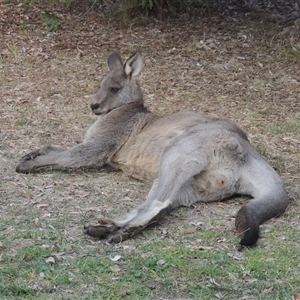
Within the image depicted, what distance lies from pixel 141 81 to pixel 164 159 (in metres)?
4.40

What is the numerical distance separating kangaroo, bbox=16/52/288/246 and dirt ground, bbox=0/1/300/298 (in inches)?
6.9

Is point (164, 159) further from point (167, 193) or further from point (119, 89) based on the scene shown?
point (119, 89)

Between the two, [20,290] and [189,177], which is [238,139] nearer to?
[189,177]

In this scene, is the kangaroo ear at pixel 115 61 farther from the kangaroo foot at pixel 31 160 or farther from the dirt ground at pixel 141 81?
the kangaroo foot at pixel 31 160

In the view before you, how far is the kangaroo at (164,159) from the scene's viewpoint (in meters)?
6.01

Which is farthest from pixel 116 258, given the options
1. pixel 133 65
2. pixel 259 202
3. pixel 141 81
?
pixel 141 81

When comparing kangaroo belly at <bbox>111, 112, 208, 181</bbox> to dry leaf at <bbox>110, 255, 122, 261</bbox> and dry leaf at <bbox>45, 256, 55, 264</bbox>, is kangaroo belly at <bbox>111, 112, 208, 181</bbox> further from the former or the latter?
dry leaf at <bbox>45, 256, 55, 264</bbox>

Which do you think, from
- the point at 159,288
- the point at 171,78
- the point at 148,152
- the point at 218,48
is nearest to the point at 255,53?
the point at 218,48

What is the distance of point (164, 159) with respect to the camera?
6770 millimetres

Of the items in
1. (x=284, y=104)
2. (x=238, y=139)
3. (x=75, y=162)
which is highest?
(x=238, y=139)

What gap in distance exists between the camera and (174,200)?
6289 millimetres

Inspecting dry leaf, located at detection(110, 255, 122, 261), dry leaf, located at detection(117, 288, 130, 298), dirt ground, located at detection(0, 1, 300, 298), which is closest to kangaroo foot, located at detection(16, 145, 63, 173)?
dirt ground, located at detection(0, 1, 300, 298)

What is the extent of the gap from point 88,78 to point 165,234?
5.52 meters

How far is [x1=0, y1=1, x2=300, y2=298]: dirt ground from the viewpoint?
6.89 meters
